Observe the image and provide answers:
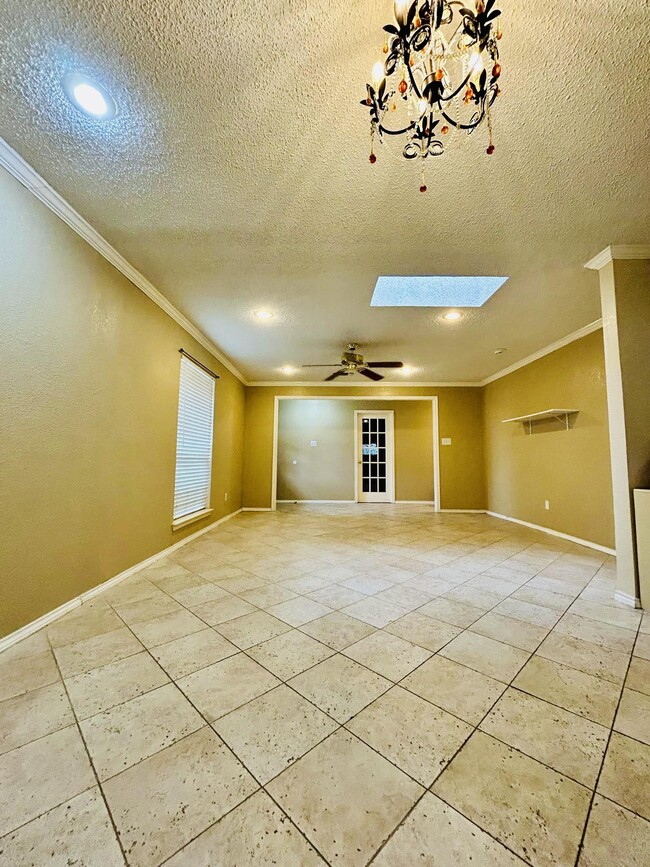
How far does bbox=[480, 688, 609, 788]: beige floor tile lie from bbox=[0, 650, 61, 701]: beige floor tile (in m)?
1.84

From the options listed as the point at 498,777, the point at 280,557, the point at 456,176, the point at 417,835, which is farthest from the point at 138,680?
the point at 456,176

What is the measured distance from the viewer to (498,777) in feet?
3.31

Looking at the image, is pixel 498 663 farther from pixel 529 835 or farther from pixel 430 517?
pixel 430 517

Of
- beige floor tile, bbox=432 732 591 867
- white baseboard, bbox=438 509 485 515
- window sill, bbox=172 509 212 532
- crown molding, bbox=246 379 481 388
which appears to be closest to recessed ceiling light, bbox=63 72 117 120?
beige floor tile, bbox=432 732 591 867

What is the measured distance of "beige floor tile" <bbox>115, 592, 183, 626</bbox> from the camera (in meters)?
2.01

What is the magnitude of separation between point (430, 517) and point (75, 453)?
17.2 feet

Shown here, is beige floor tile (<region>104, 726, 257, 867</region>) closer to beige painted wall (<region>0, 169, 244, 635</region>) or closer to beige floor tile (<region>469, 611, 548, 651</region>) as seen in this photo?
beige painted wall (<region>0, 169, 244, 635</region>)

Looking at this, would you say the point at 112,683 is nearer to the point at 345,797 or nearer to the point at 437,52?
the point at 345,797

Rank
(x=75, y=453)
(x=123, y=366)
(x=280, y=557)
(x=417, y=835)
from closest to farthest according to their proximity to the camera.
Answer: (x=417, y=835) < (x=75, y=453) < (x=123, y=366) < (x=280, y=557)

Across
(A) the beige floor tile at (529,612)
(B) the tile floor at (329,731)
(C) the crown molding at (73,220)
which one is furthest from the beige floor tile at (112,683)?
(C) the crown molding at (73,220)

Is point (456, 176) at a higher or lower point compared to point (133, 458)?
higher

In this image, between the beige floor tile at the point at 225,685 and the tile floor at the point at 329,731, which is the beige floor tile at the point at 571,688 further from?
the beige floor tile at the point at 225,685

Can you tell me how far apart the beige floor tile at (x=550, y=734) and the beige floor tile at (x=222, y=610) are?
1.43 m

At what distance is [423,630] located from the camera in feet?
6.20
